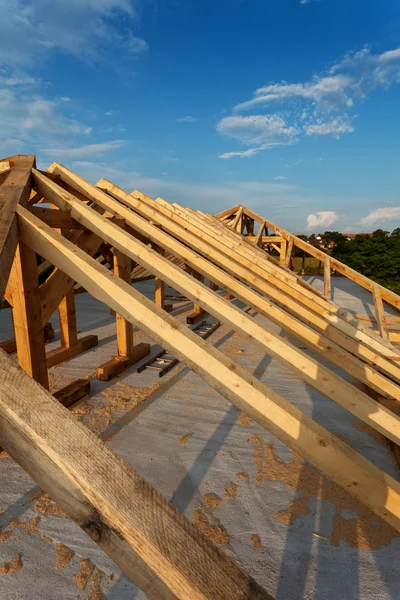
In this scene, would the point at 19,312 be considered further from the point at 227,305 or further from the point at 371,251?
the point at 371,251

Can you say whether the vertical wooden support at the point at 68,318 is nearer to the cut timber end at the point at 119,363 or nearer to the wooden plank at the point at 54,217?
the cut timber end at the point at 119,363

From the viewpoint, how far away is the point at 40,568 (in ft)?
7.12

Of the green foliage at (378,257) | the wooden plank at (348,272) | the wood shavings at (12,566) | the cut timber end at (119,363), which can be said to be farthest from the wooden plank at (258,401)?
the green foliage at (378,257)

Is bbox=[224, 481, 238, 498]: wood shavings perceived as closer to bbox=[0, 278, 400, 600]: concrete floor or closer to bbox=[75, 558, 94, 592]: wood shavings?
bbox=[0, 278, 400, 600]: concrete floor

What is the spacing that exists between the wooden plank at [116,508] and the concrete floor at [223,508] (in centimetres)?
182

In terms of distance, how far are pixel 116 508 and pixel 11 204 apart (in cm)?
246

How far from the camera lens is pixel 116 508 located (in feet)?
2.42

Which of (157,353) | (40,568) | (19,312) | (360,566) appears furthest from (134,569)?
(157,353)

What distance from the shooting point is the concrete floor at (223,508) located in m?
2.12

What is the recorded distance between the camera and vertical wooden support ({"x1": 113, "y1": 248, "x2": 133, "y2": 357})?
526cm

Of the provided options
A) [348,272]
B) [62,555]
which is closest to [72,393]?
[62,555]

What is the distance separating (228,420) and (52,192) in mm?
3185

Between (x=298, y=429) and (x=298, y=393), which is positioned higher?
(x=298, y=429)

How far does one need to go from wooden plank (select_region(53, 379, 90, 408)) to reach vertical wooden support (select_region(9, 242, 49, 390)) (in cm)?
74
